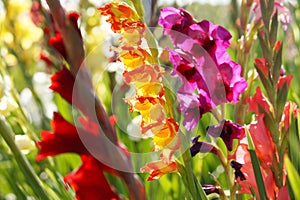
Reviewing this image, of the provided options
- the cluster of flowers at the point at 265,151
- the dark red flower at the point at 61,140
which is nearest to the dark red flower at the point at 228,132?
the cluster of flowers at the point at 265,151

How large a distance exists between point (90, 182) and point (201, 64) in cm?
12

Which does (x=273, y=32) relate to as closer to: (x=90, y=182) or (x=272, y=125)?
(x=272, y=125)

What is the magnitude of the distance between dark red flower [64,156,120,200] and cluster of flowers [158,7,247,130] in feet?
0.27

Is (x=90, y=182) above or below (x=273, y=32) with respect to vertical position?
below

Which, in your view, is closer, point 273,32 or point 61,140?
point 273,32

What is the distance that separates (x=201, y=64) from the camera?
0.50m

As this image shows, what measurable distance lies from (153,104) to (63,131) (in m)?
0.12

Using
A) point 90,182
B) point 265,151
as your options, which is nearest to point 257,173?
point 265,151

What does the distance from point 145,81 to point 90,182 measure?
115mm

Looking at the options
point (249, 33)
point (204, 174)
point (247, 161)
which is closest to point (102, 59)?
point (204, 174)

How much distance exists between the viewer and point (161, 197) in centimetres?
79

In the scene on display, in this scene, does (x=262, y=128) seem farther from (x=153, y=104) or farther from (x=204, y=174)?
(x=204, y=174)

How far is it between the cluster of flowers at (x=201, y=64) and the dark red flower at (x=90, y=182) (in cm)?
8

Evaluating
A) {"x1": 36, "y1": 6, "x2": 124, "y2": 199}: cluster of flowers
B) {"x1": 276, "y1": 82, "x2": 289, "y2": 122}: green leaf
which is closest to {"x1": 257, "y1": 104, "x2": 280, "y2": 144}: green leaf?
{"x1": 276, "y1": 82, "x2": 289, "y2": 122}: green leaf
